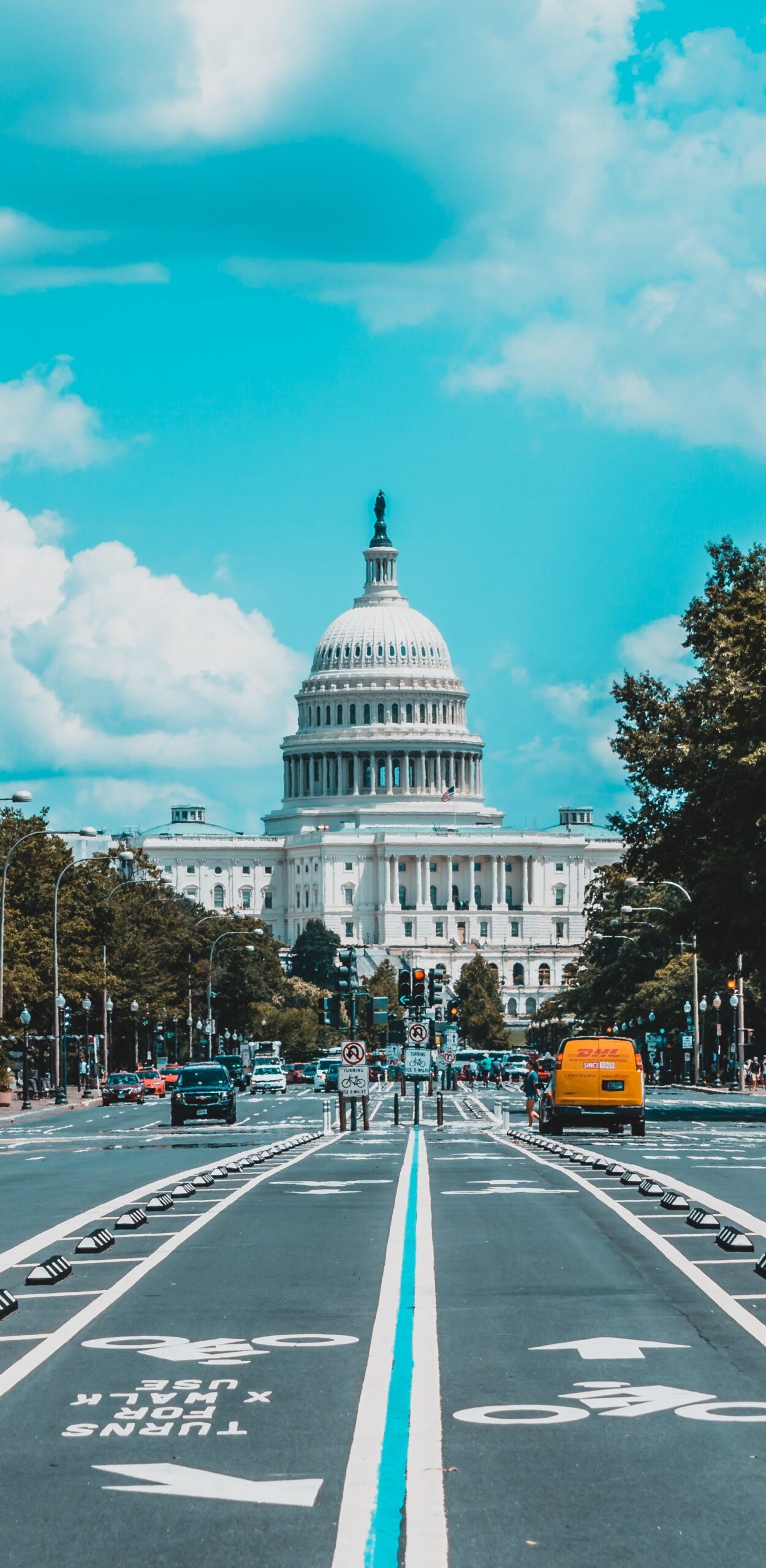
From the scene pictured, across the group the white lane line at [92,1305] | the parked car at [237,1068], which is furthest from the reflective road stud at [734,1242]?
the parked car at [237,1068]

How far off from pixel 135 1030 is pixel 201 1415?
106768 millimetres

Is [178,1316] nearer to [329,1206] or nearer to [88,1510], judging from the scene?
[88,1510]

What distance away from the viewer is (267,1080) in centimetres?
10438

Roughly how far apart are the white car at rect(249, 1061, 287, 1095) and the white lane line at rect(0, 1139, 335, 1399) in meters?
81.3

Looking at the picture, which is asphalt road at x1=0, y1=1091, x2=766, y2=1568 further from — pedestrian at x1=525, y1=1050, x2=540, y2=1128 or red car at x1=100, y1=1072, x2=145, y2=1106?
red car at x1=100, y1=1072, x2=145, y2=1106

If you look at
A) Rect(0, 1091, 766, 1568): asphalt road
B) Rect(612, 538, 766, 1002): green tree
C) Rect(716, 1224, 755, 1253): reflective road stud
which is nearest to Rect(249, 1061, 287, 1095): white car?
Rect(612, 538, 766, 1002): green tree

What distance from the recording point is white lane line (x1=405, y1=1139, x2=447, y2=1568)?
790 centimetres

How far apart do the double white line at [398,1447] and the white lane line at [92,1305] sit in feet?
5.56

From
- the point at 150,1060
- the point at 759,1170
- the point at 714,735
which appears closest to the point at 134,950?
the point at 150,1060

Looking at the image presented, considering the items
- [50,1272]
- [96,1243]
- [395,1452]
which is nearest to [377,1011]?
[96,1243]

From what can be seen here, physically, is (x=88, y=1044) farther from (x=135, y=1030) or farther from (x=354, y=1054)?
(x=354, y=1054)

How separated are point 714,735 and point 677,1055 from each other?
210 ft

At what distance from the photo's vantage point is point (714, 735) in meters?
62.1

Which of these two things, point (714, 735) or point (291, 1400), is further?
point (714, 735)
